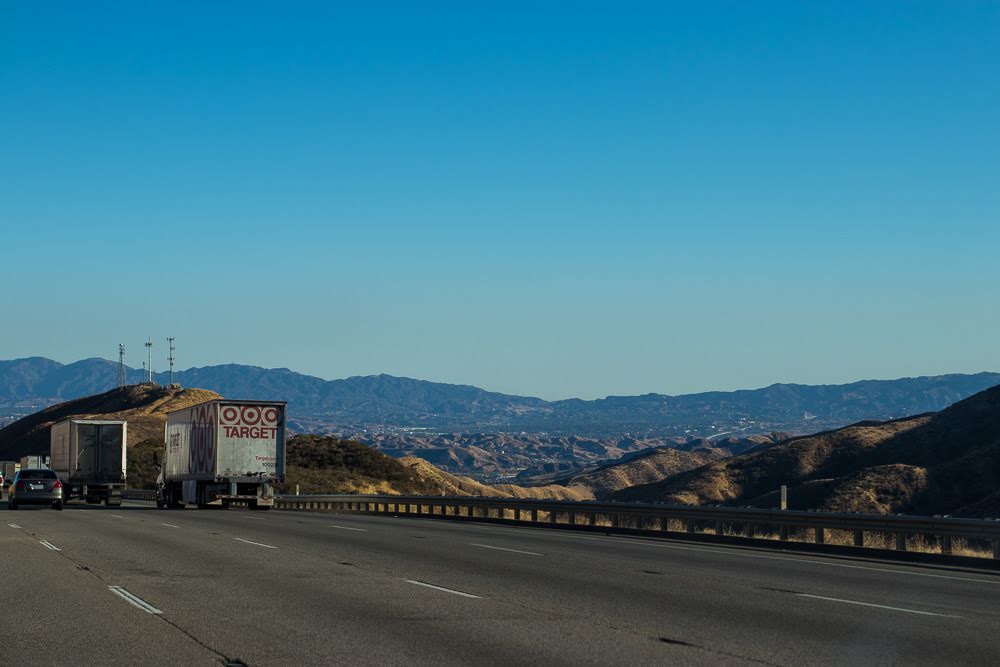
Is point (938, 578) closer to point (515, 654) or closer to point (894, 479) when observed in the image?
point (515, 654)

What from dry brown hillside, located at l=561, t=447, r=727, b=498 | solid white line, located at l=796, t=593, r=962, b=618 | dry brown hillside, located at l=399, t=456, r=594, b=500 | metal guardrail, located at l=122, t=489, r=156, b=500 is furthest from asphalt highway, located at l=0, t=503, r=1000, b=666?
dry brown hillside, located at l=561, t=447, r=727, b=498

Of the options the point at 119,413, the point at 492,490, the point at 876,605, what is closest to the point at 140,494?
the point at 492,490

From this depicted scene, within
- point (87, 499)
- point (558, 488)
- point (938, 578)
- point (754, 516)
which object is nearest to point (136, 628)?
point (938, 578)

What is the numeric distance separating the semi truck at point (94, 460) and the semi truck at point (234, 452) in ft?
24.3

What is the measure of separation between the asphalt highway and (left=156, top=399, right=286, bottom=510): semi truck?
18.5 meters

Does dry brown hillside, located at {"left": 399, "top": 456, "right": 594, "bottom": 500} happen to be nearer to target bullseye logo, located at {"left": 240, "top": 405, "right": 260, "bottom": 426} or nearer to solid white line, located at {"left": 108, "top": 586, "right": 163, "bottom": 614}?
target bullseye logo, located at {"left": 240, "top": 405, "right": 260, "bottom": 426}

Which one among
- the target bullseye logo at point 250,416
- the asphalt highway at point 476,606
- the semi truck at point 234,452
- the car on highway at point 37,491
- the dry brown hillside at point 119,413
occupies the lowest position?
the asphalt highway at point 476,606

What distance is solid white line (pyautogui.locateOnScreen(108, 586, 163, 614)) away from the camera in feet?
44.5

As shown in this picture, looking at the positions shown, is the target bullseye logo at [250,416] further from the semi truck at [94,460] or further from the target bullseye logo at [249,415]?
the semi truck at [94,460]

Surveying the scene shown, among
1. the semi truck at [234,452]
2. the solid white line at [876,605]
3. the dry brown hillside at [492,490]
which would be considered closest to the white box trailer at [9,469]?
the dry brown hillside at [492,490]

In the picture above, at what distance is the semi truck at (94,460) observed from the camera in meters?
52.2

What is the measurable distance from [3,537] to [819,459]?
62.7 m

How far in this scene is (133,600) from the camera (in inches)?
569

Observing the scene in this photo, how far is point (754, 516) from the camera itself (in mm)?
27141
